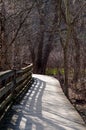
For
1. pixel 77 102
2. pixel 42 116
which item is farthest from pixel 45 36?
pixel 42 116

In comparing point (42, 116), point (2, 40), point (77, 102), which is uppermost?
point (2, 40)

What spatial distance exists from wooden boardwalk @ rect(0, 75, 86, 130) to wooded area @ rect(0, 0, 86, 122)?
26.1ft

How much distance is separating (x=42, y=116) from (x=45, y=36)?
27346 millimetres

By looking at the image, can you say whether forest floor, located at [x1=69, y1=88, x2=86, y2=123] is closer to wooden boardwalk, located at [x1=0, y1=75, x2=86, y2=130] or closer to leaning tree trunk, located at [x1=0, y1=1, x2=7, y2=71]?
leaning tree trunk, located at [x1=0, y1=1, x2=7, y2=71]

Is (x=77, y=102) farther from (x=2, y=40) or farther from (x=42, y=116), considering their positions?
(x=42, y=116)

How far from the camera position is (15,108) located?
9891 millimetres

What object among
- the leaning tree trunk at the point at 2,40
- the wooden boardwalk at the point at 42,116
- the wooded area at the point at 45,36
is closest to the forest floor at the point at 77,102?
the wooded area at the point at 45,36

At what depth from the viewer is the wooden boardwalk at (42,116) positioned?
781 centimetres

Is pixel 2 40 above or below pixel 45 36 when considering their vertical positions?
below

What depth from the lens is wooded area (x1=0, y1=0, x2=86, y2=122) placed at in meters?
21.4

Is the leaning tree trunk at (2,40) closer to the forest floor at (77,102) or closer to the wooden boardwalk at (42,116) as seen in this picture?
the forest floor at (77,102)

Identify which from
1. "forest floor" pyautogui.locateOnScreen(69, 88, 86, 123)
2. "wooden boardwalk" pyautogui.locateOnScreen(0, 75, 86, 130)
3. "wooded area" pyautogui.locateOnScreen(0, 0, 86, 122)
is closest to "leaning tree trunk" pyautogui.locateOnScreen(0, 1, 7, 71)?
"wooded area" pyautogui.locateOnScreen(0, 0, 86, 122)

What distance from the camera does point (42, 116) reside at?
351 inches

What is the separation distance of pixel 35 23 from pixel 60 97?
2180 cm
